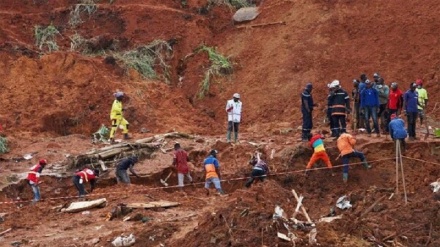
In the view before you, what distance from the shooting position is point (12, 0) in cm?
2881

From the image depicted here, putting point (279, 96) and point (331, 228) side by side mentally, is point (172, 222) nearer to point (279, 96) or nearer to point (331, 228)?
point (331, 228)

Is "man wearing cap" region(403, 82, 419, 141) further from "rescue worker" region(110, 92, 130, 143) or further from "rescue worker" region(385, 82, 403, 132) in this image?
"rescue worker" region(110, 92, 130, 143)

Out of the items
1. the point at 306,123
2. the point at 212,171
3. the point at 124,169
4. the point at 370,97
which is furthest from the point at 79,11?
the point at 370,97

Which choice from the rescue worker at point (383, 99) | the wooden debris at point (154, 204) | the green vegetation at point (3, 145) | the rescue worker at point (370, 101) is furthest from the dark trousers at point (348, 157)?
the green vegetation at point (3, 145)

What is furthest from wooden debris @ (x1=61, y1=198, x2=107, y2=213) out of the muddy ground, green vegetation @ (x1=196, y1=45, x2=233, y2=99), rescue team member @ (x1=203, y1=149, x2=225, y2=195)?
green vegetation @ (x1=196, y1=45, x2=233, y2=99)

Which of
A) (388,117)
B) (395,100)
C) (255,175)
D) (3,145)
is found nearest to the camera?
(255,175)

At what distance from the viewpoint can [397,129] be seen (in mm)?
16094

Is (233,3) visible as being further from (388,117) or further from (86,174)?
(86,174)

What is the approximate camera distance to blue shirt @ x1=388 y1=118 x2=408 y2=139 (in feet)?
52.7

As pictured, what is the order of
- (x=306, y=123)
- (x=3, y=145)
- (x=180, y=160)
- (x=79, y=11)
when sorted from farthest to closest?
(x=79, y=11) < (x=3, y=145) < (x=306, y=123) < (x=180, y=160)

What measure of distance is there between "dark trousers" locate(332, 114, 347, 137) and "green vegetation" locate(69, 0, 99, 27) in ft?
43.3

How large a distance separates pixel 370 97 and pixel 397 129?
59.2 inches

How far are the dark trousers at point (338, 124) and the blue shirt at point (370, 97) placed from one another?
63cm

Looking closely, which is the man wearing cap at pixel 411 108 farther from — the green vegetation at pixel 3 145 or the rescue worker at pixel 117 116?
the green vegetation at pixel 3 145
